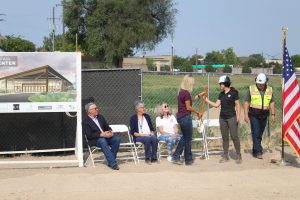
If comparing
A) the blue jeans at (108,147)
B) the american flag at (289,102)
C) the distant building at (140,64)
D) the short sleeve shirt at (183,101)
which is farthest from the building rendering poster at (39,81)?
the distant building at (140,64)

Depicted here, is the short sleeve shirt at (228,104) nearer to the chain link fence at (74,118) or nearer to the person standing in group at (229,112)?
the person standing in group at (229,112)

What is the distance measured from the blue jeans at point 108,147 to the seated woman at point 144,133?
0.46m

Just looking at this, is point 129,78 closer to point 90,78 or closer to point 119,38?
point 90,78

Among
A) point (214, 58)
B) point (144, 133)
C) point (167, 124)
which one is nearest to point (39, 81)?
point (144, 133)

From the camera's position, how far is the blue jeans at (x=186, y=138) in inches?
393

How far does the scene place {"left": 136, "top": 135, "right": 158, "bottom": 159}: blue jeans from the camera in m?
10.0

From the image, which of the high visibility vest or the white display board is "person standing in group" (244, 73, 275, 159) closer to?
the high visibility vest

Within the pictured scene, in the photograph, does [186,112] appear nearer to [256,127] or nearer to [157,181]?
[256,127]

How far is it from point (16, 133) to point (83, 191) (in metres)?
3.83

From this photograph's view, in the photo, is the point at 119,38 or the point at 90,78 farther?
the point at 119,38

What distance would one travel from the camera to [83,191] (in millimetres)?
7727

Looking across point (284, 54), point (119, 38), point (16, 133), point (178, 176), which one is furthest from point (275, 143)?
point (119, 38)

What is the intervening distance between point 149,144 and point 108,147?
2.67 feet

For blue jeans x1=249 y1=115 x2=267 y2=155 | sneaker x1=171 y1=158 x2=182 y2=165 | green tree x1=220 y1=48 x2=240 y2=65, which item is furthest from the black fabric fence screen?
green tree x1=220 y1=48 x2=240 y2=65
